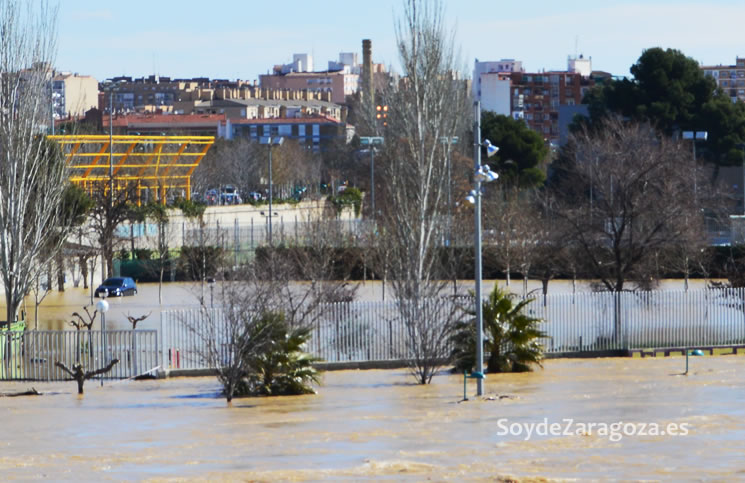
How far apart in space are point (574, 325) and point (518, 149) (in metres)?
40.0

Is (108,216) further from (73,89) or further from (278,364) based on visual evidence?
(73,89)

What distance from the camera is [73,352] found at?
2691 cm

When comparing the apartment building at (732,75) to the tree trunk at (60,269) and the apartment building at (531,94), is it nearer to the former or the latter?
the apartment building at (531,94)

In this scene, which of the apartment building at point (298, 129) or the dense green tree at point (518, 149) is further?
the apartment building at point (298, 129)

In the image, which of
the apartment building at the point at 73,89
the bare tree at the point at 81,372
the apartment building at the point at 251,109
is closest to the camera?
the bare tree at the point at 81,372

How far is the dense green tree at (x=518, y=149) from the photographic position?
67.8m

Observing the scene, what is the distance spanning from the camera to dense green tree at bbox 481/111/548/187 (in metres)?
67.8

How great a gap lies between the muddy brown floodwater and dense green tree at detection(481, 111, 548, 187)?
145 ft

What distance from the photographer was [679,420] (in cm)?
1544

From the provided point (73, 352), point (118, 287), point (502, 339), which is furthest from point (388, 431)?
point (118, 287)

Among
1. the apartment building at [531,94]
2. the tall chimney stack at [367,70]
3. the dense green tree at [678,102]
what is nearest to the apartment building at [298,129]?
the tall chimney stack at [367,70]

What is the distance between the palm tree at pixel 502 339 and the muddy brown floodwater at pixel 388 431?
0.51 m

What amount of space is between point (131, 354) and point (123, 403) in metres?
5.42

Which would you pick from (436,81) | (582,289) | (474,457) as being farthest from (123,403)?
(582,289)
